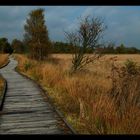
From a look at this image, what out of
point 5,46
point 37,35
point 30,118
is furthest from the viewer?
point 5,46

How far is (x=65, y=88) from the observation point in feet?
48.1

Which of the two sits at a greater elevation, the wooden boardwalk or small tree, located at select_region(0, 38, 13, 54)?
the wooden boardwalk

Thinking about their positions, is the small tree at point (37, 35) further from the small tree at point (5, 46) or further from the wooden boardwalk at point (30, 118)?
the small tree at point (5, 46)

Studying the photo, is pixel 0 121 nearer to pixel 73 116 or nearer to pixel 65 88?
pixel 73 116

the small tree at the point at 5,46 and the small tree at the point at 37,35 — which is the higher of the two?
the small tree at the point at 37,35

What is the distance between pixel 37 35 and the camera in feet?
153

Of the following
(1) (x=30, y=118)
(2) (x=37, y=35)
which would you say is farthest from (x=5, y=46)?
(1) (x=30, y=118)

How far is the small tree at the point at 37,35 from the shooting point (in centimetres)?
4669

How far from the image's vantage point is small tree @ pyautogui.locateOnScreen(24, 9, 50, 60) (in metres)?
46.7

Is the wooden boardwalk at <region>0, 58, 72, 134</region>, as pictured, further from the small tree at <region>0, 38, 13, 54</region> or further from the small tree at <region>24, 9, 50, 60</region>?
the small tree at <region>0, 38, 13, 54</region>

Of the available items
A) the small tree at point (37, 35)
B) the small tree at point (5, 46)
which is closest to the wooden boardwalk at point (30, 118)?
the small tree at point (37, 35)

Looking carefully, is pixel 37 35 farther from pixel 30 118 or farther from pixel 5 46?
pixel 5 46

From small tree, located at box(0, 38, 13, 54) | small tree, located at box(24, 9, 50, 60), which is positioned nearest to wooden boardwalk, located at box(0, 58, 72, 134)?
small tree, located at box(24, 9, 50, 60)
